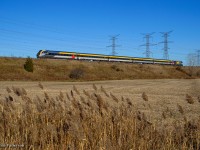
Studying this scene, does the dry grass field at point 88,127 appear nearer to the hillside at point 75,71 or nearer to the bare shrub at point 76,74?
the hillside at point 75,71

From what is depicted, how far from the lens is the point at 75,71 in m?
61.8

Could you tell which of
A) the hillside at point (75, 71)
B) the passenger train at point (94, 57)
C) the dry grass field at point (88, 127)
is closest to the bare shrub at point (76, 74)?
the hillside at point (75, 71)

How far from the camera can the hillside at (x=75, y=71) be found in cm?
5709

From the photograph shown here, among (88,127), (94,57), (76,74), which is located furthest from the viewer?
(94,57)

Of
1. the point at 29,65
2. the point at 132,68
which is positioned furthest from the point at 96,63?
the point at 29,65

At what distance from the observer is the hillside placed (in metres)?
57.1

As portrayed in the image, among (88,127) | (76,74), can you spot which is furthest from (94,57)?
(88,127)

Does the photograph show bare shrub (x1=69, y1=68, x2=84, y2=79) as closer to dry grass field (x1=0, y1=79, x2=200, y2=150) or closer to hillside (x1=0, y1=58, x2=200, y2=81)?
hillside (x1=0, y1=58, x2=200, y2=81)

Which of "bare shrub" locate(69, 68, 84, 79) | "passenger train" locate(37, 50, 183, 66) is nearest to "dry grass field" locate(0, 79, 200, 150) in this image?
"bare shrub" locate(69, 68, 84, 79)

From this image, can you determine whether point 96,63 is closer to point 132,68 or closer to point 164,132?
point 132,68

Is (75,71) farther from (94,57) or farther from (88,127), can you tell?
(88,127)

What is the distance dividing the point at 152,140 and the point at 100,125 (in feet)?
4.38

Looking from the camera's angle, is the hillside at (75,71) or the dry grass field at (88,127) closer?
the dry grass field at (88,127)

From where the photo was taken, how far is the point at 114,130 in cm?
730
